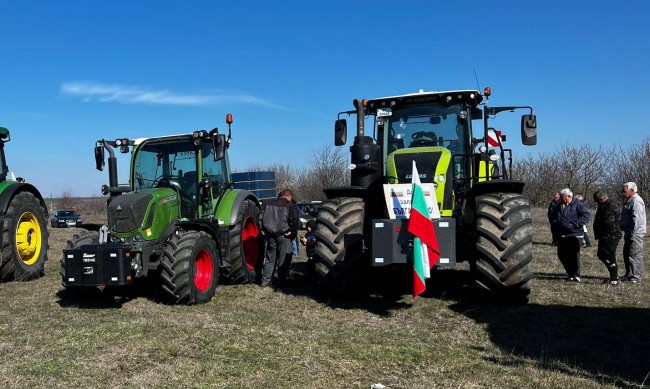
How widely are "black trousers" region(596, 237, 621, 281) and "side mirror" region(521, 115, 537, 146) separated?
253 centimetres

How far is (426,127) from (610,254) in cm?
379

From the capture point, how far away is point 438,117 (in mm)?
7910

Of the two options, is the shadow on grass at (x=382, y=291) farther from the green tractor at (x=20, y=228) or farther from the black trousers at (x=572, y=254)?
the green tractor at (x=20, y=228)

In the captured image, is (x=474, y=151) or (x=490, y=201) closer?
(x=490, y=201)

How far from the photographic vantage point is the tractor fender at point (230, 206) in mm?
8750

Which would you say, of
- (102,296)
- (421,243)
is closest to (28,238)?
(102,296)

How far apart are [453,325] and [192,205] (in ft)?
13.9

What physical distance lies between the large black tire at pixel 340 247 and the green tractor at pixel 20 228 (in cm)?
534

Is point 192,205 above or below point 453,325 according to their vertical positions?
above

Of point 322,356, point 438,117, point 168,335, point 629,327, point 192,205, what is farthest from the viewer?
point 192,205

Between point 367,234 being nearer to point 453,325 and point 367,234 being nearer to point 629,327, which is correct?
point 453,325

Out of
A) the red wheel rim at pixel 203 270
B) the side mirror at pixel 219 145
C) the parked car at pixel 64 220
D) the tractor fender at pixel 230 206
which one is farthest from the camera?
the parked car at pixel 64 220

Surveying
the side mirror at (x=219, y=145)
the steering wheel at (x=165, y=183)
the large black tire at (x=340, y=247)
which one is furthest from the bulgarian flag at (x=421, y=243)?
the steering wheel at (x=165, y=183)

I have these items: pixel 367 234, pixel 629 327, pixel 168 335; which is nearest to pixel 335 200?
pixel 367 234
